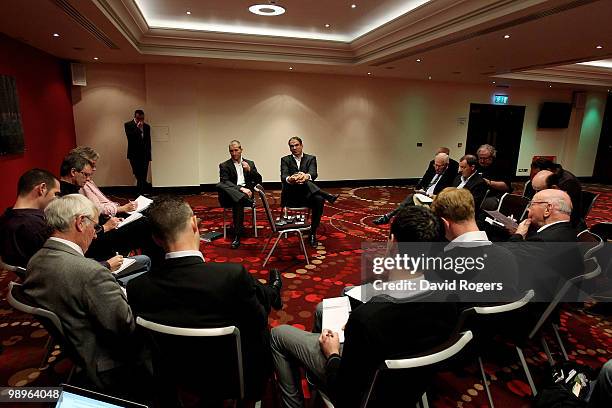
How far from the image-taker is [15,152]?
5344mm

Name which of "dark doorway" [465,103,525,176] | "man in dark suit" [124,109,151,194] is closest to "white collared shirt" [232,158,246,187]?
"man in dark suit" [124,109,151,194]

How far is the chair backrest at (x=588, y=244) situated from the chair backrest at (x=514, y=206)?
0.95 metres

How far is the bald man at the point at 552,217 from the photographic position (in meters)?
2.44

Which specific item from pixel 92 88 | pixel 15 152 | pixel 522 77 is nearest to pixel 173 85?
pixel 92 88

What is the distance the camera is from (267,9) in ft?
17.6

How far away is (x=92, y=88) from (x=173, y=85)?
66.5 inches

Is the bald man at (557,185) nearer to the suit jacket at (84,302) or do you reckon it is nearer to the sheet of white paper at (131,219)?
the suit jacket at (84,302)

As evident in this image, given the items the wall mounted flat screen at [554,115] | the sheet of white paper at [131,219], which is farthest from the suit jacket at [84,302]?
the wall mounted flat screen at [554,115]

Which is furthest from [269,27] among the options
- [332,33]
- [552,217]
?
[552,217]

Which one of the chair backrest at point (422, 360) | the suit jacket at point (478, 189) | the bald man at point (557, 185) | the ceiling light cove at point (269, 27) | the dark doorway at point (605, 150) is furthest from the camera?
the dark doorway at point (605, 150)

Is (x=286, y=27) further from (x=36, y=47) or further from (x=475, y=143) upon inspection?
(x=475, y=143)

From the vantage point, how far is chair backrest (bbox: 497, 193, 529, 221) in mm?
3615

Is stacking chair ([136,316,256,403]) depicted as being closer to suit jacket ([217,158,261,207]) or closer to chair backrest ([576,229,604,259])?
chair backrest ([576,229,604,259])

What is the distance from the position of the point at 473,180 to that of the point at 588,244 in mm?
1865
